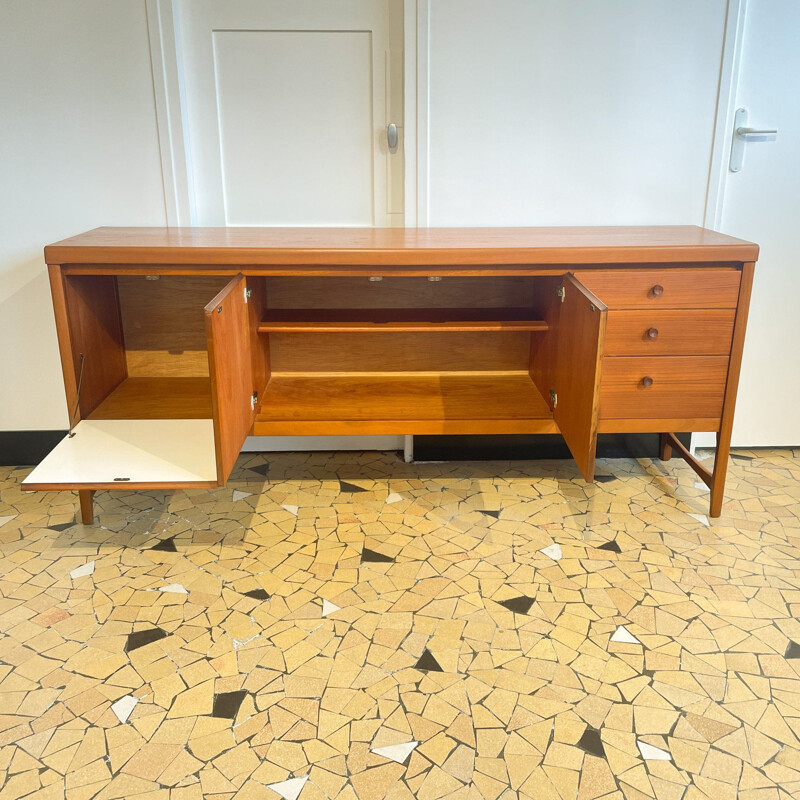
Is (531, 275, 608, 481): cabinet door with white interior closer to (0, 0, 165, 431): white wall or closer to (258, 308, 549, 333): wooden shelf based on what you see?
(258, 308, 549, 333): wooden shelf

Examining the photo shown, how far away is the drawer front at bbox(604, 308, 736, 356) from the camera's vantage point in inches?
88.6

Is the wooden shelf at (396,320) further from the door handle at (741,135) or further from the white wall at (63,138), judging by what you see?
the door handle at (741,135)

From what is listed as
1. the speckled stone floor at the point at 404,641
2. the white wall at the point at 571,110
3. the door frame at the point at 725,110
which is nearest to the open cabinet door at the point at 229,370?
the speckled stone floor at the point at 404,641

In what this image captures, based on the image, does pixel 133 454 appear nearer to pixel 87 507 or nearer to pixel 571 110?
pixel 87 507

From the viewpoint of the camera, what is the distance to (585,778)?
57.7 inches

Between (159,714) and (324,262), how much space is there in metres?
1.27

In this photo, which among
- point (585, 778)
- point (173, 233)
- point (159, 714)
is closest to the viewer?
point (585, 778)

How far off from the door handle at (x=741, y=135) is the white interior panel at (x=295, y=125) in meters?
1.30

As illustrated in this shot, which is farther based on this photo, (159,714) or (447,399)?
Answer: (447,399)

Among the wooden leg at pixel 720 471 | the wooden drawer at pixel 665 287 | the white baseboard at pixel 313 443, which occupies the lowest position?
the white baseboard at pixel 313 443

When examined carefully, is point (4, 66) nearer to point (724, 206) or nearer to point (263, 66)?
point (263, 66)

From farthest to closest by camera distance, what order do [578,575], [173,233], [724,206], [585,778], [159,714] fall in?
[724,206]
[173,233]
[578,575]
[159,714]
[585,778]

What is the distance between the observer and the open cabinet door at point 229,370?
6.04 ft

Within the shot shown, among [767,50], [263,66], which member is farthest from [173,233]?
[767,50]
